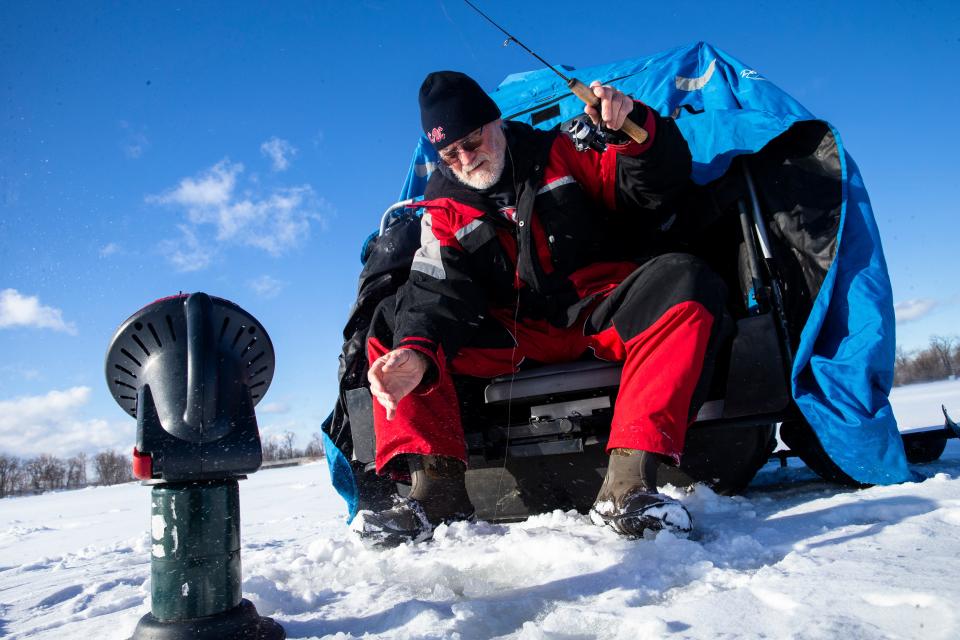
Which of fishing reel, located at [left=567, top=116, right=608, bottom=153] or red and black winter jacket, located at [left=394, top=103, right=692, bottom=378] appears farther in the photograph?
red and black winter jacket, located at [left=394, top=103, right=692, bottom=378]

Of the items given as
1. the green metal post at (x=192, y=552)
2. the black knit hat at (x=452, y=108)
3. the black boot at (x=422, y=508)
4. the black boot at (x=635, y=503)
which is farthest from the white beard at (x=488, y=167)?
the green metal post at (x=192, y=552)

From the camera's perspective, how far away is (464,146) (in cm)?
237

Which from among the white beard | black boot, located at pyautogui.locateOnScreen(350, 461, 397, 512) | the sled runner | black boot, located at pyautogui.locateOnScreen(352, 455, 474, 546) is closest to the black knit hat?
the white beard

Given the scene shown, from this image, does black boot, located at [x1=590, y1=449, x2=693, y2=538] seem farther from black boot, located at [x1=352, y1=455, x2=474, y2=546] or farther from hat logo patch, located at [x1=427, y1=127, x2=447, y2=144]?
hat logo patch, located at [x1=427, y1=127, x2=447, y2=144]

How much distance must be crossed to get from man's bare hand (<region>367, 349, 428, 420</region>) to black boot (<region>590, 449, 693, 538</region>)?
608 mm

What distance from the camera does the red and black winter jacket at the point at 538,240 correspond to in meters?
2.10

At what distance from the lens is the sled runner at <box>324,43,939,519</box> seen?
189 cm

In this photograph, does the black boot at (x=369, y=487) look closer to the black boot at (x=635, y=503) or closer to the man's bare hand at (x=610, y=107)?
the black boot at (x=635, y=503)

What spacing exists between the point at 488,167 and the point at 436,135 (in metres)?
0.30

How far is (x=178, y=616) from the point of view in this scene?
89 centimetres

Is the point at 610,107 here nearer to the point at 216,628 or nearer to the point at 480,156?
the point at 480,156

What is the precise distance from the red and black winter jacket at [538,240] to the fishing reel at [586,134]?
0.63 feet

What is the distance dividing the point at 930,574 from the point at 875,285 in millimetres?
1209

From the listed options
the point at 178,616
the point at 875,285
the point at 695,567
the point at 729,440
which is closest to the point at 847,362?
the point at 875,285
